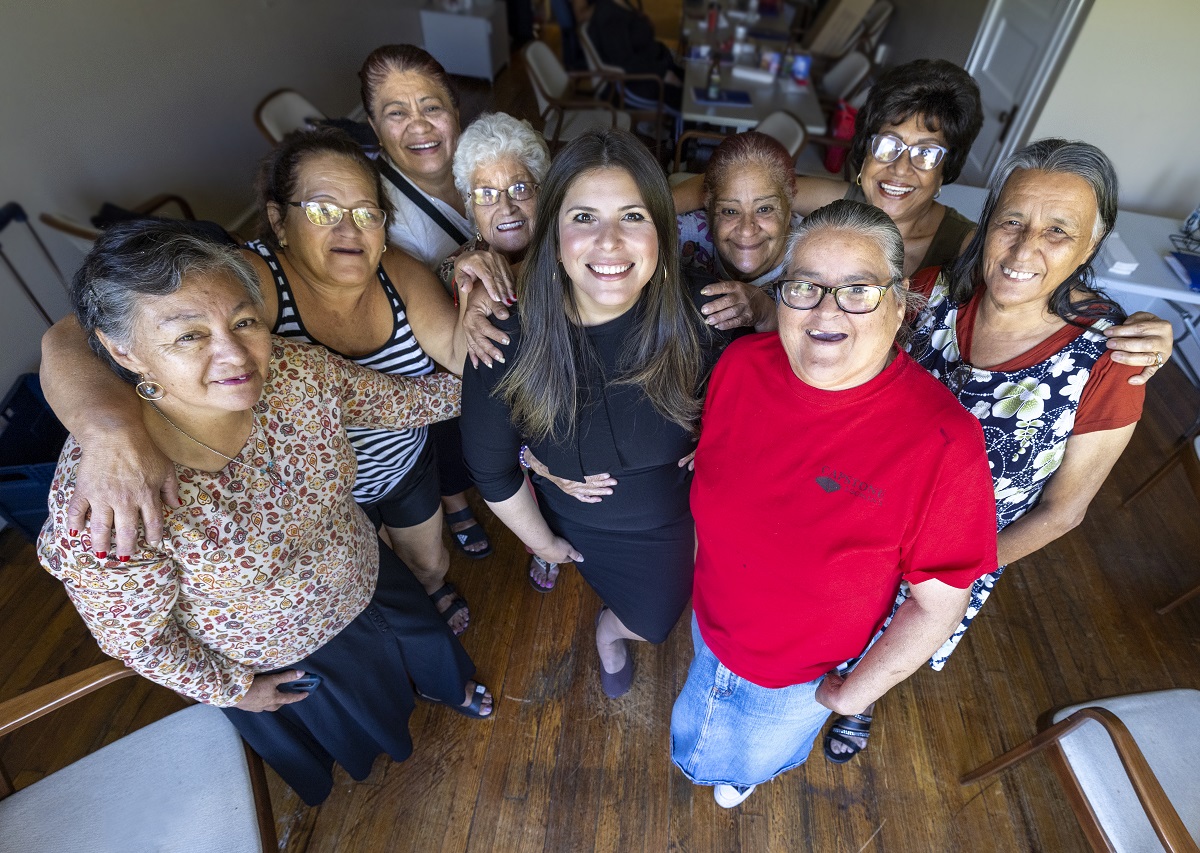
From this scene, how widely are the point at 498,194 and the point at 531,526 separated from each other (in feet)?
3.09

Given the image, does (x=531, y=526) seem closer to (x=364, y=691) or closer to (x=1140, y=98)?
(x=364, y=691)

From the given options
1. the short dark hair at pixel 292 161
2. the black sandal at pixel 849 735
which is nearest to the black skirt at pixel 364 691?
the short dark hair at pixel 292 161

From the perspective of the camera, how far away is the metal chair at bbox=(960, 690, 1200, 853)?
5.15 ft

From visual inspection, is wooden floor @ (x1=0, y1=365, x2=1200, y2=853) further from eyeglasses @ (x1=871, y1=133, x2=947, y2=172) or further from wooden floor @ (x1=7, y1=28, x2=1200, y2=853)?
eyeglasses @ (x1=871, y1=133, x2=947, y2=172)

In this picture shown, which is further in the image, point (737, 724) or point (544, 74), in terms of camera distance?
point (544, 74)

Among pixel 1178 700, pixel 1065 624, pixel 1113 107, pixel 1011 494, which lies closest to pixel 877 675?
pixel 1011 494

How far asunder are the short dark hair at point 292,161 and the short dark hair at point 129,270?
1.34 feet

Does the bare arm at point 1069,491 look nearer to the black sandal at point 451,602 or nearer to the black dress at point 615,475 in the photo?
the black dress at point 615,475

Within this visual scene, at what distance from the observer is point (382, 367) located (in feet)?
5.92

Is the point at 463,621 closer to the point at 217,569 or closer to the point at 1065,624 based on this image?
the point at 217,569

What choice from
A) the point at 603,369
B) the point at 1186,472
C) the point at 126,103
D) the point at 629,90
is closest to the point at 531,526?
the point at 603,369

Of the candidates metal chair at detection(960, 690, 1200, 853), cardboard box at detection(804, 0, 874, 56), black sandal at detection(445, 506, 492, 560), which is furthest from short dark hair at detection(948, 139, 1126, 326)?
cardboard box at detection(804, 0, 874, 56)

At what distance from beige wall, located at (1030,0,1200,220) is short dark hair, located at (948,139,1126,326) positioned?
3.05 metres

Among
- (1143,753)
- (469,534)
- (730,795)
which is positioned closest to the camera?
(1143,753)
